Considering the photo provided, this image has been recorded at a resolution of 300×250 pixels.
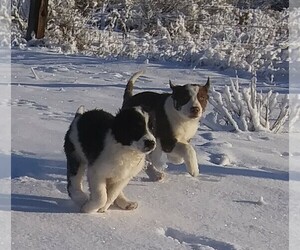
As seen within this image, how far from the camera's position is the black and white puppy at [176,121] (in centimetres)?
509

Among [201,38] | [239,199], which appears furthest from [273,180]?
[201,38]

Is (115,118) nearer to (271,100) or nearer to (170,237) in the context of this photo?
(170,237)

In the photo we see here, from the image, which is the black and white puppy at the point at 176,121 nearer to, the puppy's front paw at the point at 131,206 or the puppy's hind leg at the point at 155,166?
the puppy's hind leg at the point at 155,166

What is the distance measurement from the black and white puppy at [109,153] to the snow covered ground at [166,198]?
0.31 feet

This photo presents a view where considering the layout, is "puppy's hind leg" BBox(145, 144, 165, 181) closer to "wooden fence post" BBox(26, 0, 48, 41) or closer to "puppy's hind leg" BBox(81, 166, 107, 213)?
"puppy's hind leg" BBox(81, 166, 107, 213)

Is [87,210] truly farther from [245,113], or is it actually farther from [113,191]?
[245,113]

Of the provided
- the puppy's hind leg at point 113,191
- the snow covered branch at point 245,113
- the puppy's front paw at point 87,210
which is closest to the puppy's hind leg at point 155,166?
the puppy's hind leg at point 113,191

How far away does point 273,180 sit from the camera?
17.5ft

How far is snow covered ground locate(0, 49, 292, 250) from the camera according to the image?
3.90 m

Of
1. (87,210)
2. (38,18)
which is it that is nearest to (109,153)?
(87,210)

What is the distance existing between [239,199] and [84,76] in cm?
587

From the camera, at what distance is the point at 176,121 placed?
5.25 metres

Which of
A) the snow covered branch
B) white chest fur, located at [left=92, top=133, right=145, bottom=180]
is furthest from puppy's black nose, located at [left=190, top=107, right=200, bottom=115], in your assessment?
the snow covered branch

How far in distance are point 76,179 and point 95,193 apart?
271 millimetres
